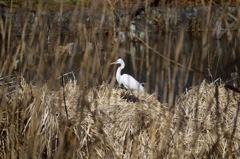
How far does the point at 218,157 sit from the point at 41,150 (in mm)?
1157

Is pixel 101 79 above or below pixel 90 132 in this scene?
above

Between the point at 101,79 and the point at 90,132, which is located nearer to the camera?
the point at 101,79

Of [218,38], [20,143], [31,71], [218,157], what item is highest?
[218,38]

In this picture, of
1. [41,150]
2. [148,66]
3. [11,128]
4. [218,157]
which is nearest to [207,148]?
[218,157]

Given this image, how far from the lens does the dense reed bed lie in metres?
1.77

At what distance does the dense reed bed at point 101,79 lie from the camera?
5.82ft

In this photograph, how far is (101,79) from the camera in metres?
2.29

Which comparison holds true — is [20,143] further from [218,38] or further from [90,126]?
[218,38]

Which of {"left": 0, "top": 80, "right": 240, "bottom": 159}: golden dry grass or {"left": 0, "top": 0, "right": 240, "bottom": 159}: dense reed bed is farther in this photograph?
{"left": 0, "top": 80, "right": 240, "bottom": 159}: golden dry grass

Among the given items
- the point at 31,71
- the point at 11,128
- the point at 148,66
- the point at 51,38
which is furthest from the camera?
the point at 11,128

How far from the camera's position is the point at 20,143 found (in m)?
2.75

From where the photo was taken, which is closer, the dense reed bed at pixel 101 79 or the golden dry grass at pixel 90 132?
the dense reed bed at pixel 101 79

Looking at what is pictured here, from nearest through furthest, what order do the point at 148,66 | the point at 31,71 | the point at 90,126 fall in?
the point at 148,66 < the point at 31,71 < the point at 90,126

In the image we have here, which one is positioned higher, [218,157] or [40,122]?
[40,122]
